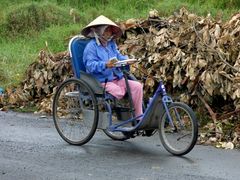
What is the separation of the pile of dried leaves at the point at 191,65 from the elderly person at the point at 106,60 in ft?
3.97

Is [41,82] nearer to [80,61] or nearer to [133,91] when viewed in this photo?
[80,61]

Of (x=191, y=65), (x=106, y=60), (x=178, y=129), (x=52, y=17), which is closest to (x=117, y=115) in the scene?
(x=106, y=60)

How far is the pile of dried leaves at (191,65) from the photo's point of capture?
27.2ft

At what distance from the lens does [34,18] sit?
16.8 metres

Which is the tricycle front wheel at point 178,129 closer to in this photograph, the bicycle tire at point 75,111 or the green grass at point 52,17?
the bicycle tire at point 75,111

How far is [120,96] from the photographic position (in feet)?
23.5

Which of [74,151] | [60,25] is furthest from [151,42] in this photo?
[60,25]

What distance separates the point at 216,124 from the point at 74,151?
2031 mm

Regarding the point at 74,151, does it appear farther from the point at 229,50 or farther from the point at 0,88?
the point at 0,88

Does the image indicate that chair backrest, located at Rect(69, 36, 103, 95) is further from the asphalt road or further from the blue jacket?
the asphalt road

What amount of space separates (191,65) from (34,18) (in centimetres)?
885

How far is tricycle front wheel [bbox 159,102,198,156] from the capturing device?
662 centimetres

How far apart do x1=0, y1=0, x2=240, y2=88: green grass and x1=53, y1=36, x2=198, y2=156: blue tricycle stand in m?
4.99

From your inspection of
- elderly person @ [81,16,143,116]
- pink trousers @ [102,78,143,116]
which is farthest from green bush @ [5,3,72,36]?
pink trousers @ [102,78,143,116]
